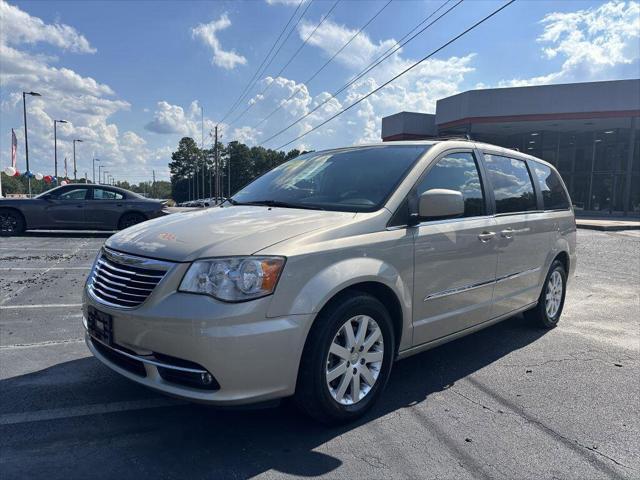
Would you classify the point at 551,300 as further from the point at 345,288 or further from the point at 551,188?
the point at 345,288

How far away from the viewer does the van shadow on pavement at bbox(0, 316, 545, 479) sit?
255cm

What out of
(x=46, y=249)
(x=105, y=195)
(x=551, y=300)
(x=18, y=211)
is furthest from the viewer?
(x=105, y=195)

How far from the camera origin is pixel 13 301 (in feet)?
19.3

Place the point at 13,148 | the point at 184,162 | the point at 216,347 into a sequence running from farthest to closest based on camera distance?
1. the point at 184,162
2. the point at 13,148
3. the point at 216,347

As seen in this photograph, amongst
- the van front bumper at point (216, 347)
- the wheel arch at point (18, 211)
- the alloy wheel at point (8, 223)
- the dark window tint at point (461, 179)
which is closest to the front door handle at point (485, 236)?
the dark window tint at point (461, 179)

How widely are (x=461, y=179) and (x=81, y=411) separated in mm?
3302

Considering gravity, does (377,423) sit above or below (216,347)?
below

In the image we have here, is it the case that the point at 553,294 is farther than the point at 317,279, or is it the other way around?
the point at 553,294

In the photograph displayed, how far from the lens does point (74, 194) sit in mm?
12844

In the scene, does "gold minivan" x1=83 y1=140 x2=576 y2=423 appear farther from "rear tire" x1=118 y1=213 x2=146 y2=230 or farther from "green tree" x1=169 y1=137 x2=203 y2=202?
"green tree" x1=169 y1=137 x2=203 y2=202

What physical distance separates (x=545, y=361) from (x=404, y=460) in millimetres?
2310

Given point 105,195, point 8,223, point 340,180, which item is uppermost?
point 340,180

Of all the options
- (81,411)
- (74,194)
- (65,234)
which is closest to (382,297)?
(81,411)

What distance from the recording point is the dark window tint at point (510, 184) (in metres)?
4.41
